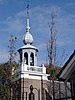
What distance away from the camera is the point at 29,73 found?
37.3 metres

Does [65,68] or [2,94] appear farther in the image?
[2,94]

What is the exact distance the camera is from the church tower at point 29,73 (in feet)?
120

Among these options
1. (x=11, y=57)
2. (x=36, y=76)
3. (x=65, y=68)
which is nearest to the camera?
(x=65, y=68)

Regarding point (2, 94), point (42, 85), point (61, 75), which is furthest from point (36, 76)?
point (61, 75)

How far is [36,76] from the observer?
125 ft

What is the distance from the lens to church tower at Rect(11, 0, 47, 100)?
3666 centimetres

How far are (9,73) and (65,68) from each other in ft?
28.5

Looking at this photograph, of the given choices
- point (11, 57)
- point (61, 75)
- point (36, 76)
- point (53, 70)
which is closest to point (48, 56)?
point (53, 70)

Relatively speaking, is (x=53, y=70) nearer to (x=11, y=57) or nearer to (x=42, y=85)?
(x=11, y=57)

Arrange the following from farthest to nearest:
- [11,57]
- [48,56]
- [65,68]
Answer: [11,57] → [48,56] → [65,68]

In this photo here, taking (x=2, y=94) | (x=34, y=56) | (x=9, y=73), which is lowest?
(x=2, y=94)

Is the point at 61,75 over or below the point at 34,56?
below

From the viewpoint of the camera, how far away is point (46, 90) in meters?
38.2

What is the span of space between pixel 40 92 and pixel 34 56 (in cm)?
464
